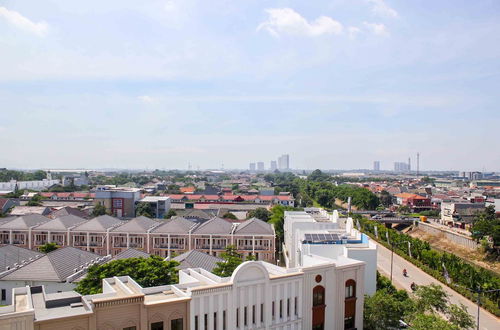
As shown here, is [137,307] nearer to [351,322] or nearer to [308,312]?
[308,312]

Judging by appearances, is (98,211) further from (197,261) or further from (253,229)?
(197,261)

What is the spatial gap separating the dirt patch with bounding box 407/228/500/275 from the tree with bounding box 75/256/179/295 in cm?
5378

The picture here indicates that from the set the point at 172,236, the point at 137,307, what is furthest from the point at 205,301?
the point at 172,236

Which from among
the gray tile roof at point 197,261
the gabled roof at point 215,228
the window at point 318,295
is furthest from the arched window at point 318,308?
the gabled roof at point 215,228

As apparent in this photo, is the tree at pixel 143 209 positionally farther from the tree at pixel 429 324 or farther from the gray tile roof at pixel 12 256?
the tree at pixel 429 324

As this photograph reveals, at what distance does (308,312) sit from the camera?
24.6 meters

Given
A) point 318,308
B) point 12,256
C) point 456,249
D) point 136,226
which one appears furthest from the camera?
point 456,249

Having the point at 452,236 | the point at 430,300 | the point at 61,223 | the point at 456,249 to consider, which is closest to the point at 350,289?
the point at 430,300

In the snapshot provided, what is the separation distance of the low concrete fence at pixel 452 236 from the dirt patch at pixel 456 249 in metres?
0.69

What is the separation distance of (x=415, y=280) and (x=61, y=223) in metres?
49.2

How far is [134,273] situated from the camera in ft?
97.7

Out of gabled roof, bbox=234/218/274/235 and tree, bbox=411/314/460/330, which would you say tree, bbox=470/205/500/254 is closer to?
gabled roof, bbox=234/218/274/235

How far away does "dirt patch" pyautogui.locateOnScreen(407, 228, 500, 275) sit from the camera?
6344 cm

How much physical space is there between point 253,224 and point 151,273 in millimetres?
28881
